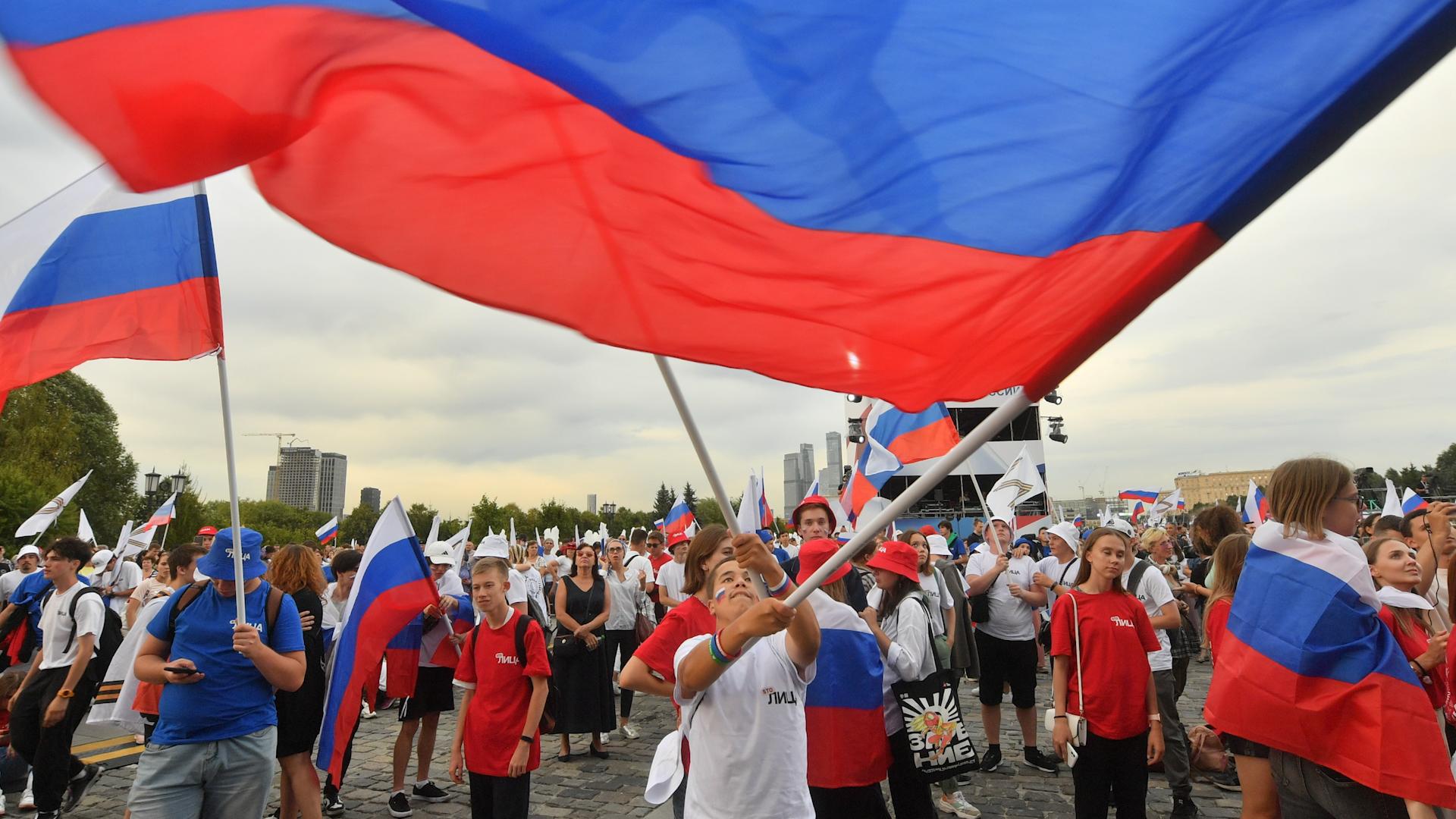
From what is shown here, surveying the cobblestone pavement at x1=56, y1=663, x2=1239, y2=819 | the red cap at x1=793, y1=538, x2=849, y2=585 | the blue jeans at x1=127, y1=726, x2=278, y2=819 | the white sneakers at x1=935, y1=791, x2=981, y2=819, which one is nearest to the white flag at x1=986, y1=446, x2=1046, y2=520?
the cobblestone pavement at x1=56, y1=663, x2=1239, y2=819

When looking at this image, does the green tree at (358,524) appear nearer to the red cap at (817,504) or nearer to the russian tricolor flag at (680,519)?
the russian tricolor flag at (680,519)

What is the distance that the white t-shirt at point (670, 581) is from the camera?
10992 millimetres

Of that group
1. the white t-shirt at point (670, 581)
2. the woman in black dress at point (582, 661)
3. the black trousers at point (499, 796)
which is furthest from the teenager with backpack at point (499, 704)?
the white t-shirt at point (670, 581)

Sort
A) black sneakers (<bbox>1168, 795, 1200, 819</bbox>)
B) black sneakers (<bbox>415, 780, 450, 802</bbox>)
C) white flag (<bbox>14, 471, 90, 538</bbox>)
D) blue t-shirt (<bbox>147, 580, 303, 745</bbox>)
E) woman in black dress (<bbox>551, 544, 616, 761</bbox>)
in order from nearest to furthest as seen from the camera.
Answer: blue t-shirt (<bbox>147, 580, 303, 745</bbox>), black sneakers (<bbox>1168, 795, 1200, 819</bbox>), black sneakers (<bbox>415, 780, 450, 802</bbox>), woman in black dress (<bbox>551, 544, 616, 761</bbox>), white flag (<bbox>14, 471, 90, 538</bbox>)

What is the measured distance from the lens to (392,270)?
2.41 metres

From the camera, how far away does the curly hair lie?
20.1 feet

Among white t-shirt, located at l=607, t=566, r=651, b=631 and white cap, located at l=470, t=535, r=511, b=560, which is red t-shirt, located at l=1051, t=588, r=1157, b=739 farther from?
white t-shirt, located at l=607, t=566, r=651, b=631

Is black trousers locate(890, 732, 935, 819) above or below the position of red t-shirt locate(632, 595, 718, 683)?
below

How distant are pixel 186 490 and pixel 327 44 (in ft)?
215

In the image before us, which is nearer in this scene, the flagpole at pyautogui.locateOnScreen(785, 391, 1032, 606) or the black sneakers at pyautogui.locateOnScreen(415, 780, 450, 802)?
the flagpole at pyautogui.locateOnScreen(785, 391, 1032, 606)

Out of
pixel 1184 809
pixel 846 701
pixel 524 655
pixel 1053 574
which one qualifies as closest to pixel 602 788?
pixel 524 655

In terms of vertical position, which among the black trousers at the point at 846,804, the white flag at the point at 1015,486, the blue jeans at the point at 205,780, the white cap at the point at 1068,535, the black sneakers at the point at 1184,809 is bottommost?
the black sneakers at the point at 1184,809

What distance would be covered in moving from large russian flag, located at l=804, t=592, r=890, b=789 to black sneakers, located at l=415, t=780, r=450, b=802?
4352 mm

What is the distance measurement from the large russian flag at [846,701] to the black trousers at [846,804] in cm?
6
